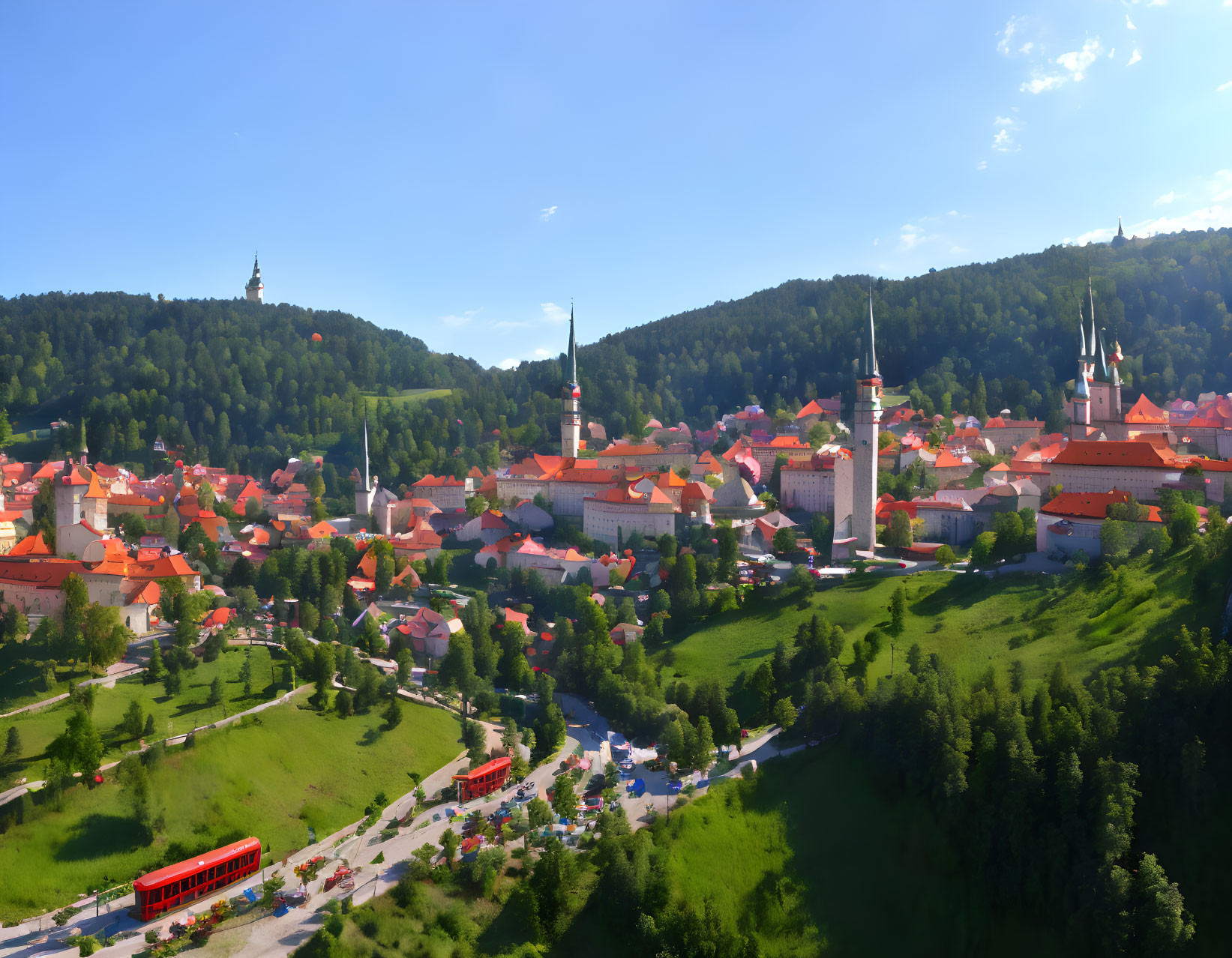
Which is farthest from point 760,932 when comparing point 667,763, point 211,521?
point 211,521

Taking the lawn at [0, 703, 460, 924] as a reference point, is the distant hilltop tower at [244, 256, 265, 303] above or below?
above

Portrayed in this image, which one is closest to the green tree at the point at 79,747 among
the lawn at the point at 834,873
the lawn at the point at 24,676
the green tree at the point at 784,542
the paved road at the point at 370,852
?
the paved road at the point at 370,852

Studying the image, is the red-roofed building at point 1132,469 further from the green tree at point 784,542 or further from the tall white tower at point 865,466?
the green tree at point 784,542

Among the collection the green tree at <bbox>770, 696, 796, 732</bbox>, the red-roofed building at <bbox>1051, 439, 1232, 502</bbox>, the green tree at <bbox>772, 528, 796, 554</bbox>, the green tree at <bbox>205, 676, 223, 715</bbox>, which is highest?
the red-roofed building at <bbox>1051, 439, 1232, 502</bbox>

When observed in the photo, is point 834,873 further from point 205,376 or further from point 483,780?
point 205,376

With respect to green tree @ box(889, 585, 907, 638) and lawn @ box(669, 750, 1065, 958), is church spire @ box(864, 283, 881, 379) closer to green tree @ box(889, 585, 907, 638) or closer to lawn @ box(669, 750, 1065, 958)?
green tree @ box(889, 585, 907, 638)

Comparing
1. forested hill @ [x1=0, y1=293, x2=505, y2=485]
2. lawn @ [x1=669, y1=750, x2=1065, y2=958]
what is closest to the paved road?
lawn @ [x1=669, y1=750, x2=1065, y2=958]

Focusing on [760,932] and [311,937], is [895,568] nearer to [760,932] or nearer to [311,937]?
[760,932]
